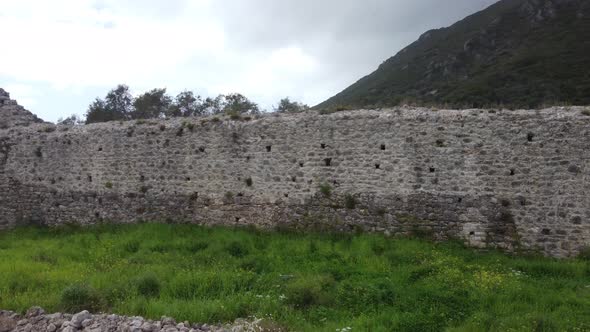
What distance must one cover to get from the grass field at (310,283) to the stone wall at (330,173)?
79cm

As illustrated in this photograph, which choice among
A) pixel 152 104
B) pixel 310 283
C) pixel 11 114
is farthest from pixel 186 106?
pixel 310 283

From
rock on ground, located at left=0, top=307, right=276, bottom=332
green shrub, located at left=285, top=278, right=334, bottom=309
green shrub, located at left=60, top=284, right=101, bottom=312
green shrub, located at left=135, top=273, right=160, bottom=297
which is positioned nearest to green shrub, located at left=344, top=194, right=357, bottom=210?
green shrub, located at left=285, top=278, right=334, bottom=309

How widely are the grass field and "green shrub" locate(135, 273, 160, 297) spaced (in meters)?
0.02

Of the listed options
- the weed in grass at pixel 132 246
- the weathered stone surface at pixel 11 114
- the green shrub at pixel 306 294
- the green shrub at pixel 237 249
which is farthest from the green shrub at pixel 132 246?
the weathered stone surface at pixel 11 114

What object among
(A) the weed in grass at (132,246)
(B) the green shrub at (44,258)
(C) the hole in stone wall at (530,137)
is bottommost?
(A) the weed in grass at (132,246)

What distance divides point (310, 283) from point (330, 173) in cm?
453

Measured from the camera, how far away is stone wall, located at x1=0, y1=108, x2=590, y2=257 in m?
10.4

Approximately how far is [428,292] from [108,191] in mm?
10710

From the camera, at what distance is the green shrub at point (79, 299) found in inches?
305

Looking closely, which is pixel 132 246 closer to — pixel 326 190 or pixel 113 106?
pixel 326 190

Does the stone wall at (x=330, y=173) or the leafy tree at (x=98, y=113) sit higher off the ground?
the leafy tree at (x=98, y=113)

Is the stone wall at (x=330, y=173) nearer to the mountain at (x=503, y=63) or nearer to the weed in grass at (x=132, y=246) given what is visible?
the weed in grass at (x=132, y=246)

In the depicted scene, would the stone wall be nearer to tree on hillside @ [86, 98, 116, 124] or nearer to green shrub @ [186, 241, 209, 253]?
green shrub @ [186, 241, 209, 253]

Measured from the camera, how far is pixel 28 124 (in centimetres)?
1703
